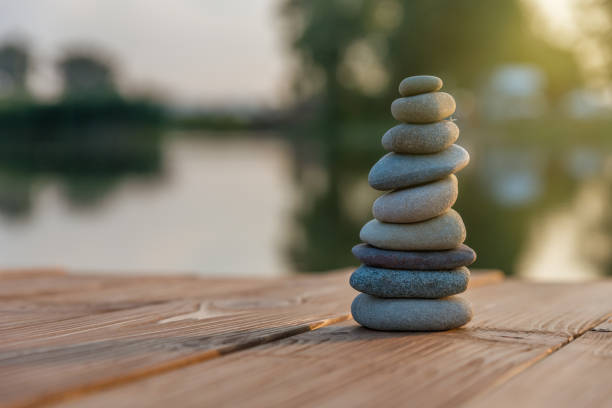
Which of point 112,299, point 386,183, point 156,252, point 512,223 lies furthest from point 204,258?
point 386,183

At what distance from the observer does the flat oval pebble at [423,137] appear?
166cm

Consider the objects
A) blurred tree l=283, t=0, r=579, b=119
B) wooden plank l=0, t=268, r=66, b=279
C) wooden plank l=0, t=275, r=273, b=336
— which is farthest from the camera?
blurred tree l=283, t=0, r=579, b=119

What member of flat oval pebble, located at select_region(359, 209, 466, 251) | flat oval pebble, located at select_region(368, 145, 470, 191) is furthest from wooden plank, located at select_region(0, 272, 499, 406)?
flat oval pebble, located at select_region(368, 145, 470, 191)

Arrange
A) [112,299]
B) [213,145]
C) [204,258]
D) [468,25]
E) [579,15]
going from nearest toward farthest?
[112,299], [204,258], [579,15], [468,25], [213,145]

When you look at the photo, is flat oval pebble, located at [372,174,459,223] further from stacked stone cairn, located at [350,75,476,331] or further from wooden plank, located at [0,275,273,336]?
wooden plank, located at [0,275,273,336]

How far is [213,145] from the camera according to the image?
2852cm

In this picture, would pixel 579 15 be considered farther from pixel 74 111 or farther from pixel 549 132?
pixel 74 111

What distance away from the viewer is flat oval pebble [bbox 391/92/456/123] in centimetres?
167

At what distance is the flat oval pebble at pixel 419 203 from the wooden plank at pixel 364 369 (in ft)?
0.90

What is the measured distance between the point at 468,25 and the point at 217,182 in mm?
11498

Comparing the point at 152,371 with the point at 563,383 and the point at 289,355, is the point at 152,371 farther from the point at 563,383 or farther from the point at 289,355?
the point at 563,383

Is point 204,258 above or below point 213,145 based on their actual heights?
below

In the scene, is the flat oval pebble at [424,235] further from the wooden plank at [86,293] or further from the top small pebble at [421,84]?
the wooden plank at [86,293]

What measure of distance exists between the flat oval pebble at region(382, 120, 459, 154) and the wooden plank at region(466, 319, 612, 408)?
54 cm
